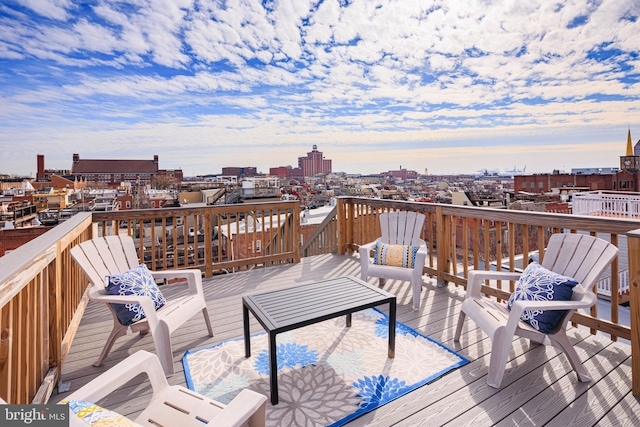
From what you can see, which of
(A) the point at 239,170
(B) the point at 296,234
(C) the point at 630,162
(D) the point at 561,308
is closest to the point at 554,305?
(D) the point at 561,308

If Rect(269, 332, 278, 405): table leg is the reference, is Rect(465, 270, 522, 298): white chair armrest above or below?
above

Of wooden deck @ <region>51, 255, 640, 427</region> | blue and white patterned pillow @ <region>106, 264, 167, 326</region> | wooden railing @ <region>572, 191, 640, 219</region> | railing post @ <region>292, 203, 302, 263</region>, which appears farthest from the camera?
wooden railing @ <region>572, 191, 640, 219</region>

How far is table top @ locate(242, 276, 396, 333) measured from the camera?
1.95 metres

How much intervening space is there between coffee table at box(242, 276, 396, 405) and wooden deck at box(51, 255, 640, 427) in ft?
1.63

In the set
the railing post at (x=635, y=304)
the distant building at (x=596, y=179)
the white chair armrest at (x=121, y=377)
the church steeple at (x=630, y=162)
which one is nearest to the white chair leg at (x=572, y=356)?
the railing post at (x=635, y=304)

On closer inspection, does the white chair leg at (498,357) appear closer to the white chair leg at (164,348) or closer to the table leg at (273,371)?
the table leg at (273,371)

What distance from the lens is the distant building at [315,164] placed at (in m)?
32.6

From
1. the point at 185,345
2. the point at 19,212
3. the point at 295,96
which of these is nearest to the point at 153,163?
Result: the point at 19,212

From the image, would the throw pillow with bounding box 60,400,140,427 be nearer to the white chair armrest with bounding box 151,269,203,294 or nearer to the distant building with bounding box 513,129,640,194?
the white chair armrest with bounding box 151,269,203,294

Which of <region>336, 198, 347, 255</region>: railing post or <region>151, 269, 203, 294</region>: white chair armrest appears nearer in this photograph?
<region>151, 269, 203, 294</region>: white chair armrest

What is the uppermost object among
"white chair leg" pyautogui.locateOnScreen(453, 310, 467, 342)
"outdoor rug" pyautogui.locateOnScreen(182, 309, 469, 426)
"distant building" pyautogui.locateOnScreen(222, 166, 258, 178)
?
"distant building" pyautogui.locateOnScreen(222, 166, 258, 178)

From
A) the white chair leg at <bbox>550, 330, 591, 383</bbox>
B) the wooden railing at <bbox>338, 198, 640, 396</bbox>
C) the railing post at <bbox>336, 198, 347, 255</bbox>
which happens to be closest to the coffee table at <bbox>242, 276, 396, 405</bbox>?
the white chair leg at <bbox>550, 330, 591, 383</bbox>

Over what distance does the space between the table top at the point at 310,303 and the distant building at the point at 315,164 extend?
29.8 m

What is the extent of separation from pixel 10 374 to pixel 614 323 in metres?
3.65
